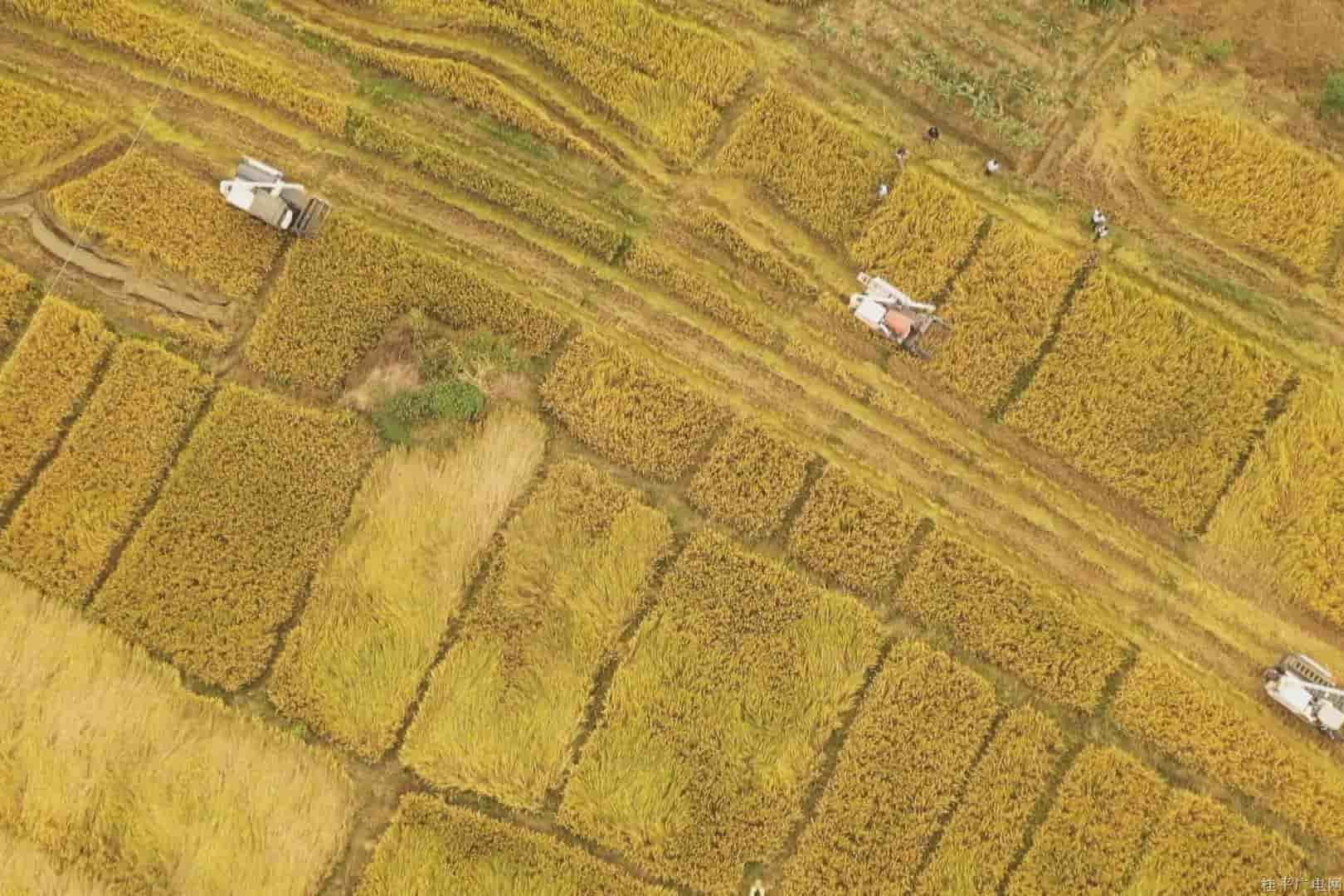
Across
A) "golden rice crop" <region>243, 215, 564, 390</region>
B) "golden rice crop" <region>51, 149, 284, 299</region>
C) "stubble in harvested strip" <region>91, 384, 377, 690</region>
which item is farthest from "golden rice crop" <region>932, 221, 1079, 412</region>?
"golden rice crop" <region>51, 149, 284, 299</region>

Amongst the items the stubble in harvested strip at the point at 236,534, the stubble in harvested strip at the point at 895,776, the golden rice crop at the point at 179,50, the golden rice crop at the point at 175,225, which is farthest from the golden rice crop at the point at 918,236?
the golden rice crop at the point at 175,225

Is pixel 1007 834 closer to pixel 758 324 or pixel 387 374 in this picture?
pixel 758 324

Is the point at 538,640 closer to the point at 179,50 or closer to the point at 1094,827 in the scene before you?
the point at 1094,827

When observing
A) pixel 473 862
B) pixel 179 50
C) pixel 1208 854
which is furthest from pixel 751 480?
pixel 179 50

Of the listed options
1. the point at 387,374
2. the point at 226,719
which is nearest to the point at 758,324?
the point at 387,374

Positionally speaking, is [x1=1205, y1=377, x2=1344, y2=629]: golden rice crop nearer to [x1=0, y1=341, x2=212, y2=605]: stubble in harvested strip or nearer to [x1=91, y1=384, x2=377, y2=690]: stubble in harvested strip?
[x1=91, y1=384, x2=377, y2=690]: stubble in harvested strip

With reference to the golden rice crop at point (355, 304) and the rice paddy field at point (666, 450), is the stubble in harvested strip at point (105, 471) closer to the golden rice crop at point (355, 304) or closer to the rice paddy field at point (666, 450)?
the rice paddy field at point (666, 450)

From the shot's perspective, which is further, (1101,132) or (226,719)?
(1101,132)
